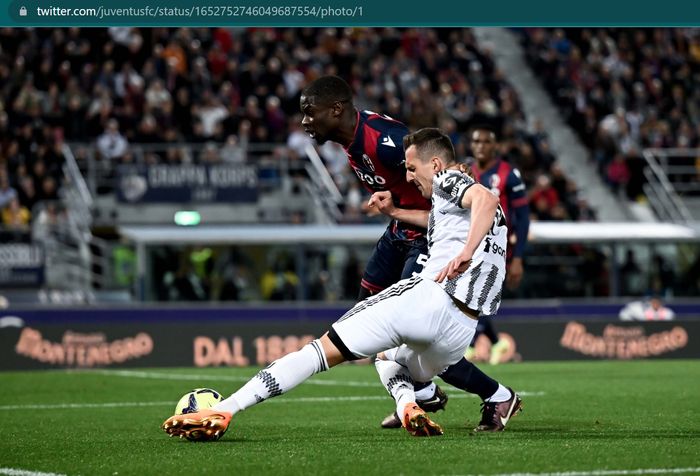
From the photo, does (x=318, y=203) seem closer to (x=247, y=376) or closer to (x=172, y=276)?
(x=172, y=276)

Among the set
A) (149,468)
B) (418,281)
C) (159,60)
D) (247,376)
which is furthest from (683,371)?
(159,60)

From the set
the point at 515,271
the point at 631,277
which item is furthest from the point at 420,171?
the point at 631,277

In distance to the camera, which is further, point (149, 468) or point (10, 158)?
point (10, 158)

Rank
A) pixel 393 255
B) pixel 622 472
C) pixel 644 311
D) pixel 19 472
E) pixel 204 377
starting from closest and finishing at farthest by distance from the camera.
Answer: pixel 622 472
pixel 19 472
pixel 393 255
pixel 204 377
pixel 644 311

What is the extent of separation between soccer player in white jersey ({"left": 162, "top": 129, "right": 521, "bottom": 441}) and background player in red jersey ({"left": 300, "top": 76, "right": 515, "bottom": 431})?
1.82ft

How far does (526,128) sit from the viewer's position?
3103cm

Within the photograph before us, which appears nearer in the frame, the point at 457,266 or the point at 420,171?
the point at 457,266

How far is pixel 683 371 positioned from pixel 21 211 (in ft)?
42.2

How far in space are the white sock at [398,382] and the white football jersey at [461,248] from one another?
2.83ft

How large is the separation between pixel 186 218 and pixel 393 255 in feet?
54.0

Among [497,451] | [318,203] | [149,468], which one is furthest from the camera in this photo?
[318,203]

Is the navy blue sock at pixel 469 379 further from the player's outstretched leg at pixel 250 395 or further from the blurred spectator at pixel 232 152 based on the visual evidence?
the blurred spectator at pixel 232 152

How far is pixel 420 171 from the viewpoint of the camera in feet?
28.2

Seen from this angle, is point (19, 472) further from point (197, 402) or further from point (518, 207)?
point (518, 207)
